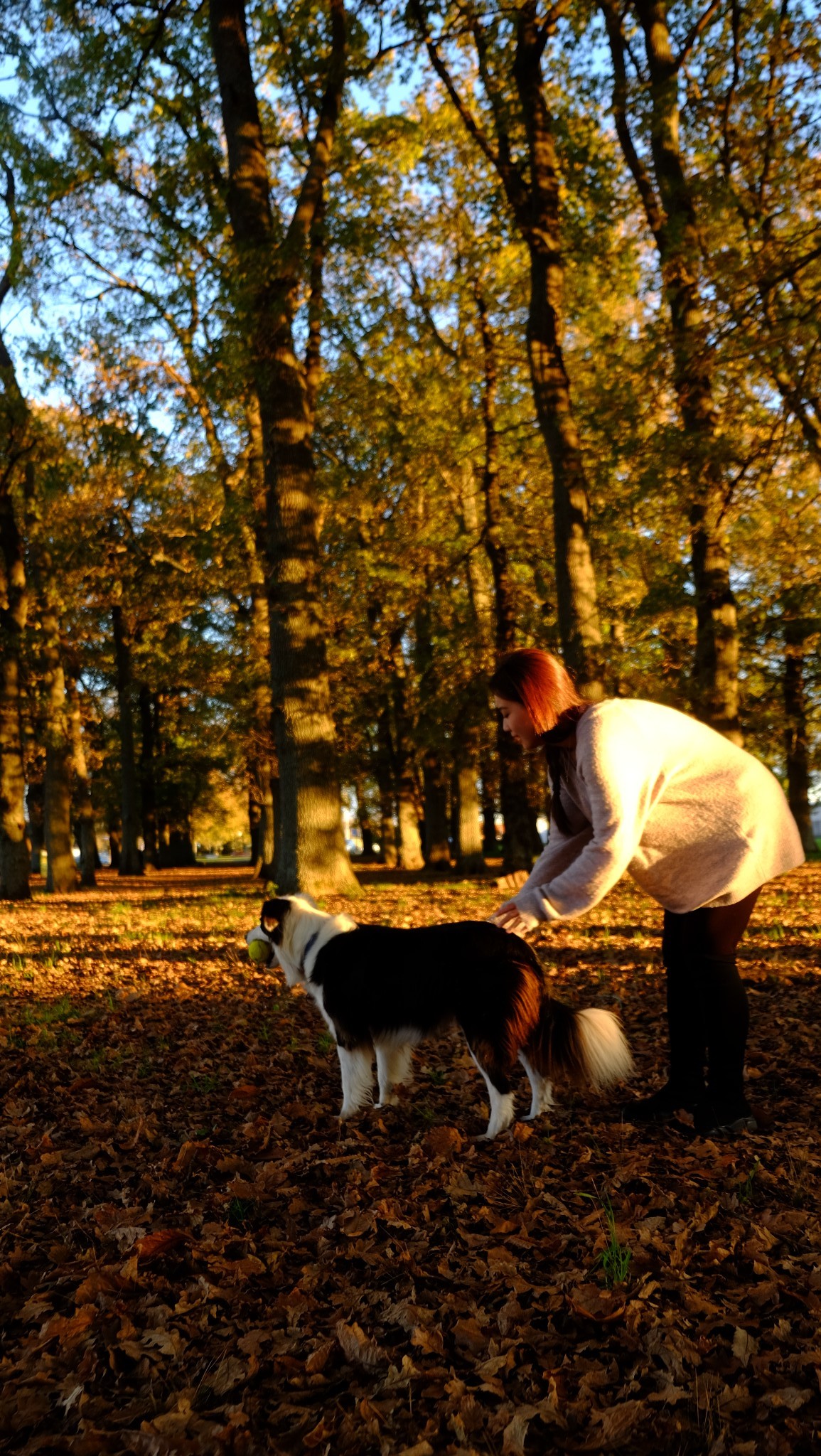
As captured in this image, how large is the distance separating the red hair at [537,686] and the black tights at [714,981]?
108cm

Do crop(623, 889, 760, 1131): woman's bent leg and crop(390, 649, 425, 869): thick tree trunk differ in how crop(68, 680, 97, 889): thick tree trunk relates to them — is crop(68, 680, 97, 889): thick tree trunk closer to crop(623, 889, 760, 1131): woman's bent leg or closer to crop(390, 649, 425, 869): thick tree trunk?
crop(390, 649, 425, 869): thick tree trunk

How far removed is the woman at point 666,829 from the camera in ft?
12.5

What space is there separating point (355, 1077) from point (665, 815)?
7.08 ft

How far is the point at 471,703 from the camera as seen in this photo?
20031mm

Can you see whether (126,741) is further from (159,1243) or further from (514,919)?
(514,919)

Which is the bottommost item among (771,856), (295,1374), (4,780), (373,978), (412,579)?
(295,1374)

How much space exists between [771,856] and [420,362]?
19464mm

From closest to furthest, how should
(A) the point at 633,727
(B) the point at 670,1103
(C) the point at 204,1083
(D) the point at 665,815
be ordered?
(A) the point at 633,727 → (D) the point at 665,815 → (B) the point at 670,1103 → (C) the point at 204,1083

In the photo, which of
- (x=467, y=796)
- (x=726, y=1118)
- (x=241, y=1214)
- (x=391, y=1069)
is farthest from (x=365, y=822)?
(x=241, y=1214)

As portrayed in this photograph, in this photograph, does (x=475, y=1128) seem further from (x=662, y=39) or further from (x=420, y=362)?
(x=420, y=362)

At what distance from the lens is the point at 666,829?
159 inches

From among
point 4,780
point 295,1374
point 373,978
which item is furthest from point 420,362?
point 295,1374

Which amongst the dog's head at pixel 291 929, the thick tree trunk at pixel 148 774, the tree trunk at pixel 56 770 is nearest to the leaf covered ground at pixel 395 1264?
the dog's head at pixel 291 929

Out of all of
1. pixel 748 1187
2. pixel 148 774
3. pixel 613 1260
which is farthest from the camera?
pixel 148 774
